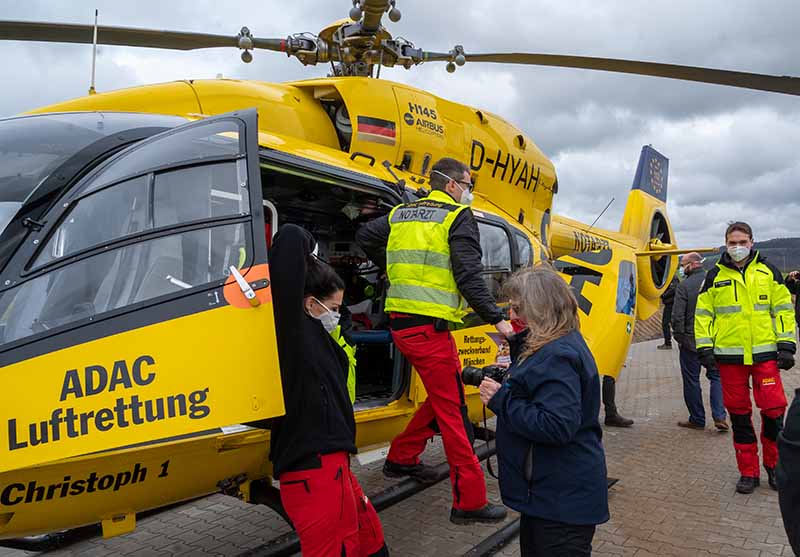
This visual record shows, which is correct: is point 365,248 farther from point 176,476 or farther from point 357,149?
point 176,476

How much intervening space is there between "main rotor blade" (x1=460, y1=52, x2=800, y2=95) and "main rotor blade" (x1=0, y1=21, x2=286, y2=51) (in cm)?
175

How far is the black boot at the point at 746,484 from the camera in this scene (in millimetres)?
4457

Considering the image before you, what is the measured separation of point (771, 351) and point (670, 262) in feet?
14.9

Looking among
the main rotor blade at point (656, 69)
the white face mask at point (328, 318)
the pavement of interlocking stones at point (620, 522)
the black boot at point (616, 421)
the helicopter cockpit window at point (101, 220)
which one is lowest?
the pavement of interlocking stones at point (620, 522)

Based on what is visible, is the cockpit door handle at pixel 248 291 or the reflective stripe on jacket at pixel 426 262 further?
the reflective stripe on jacket at pixel 426 262

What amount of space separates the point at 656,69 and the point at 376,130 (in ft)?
8.30

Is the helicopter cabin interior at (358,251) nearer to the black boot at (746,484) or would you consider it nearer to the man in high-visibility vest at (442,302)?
the man in high-visibility vest at (442,302)

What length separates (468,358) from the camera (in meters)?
4.20

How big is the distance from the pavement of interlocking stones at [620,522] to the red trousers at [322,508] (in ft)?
4.93

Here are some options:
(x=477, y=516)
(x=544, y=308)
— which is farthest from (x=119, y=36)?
(x=477, y=516)

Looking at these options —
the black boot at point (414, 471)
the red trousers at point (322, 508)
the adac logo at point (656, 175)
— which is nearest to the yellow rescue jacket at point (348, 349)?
the red trousers at point (322, 508)

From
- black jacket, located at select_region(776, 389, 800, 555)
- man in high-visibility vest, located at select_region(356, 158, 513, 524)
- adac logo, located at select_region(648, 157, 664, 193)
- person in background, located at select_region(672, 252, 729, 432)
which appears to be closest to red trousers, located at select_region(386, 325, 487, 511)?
man in high-visibility vest, located at select_region(356, 158, 513, 524)

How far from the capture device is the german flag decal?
4.58 meters

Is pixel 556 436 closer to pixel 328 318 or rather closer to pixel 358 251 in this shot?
pixel 328 318
